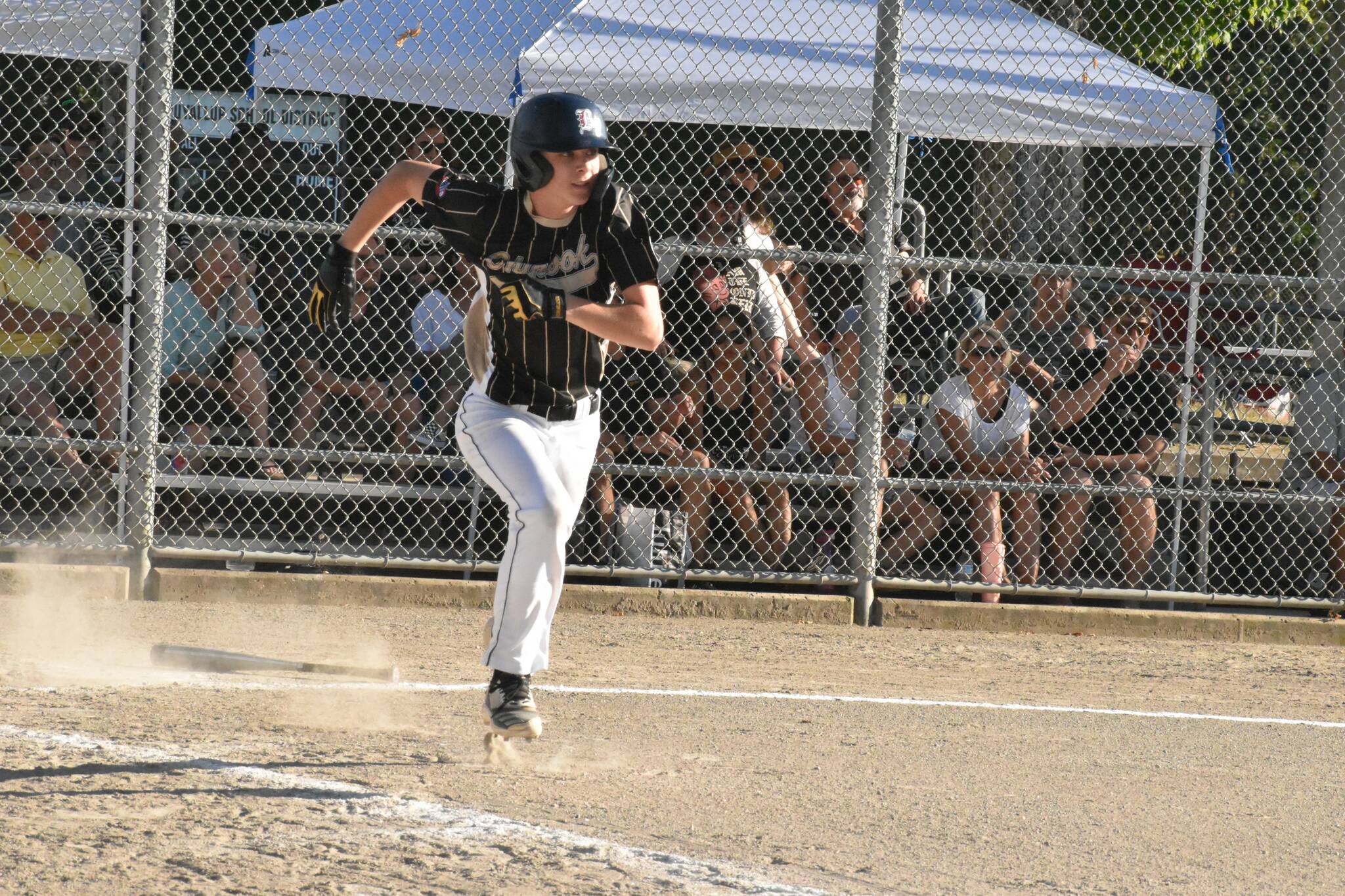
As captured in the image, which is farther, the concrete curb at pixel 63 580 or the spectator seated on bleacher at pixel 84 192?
the spectator seated on bleacher at pixel 84 192

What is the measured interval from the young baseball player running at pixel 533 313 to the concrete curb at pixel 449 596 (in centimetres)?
282

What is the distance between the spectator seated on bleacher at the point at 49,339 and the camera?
750 centimetres

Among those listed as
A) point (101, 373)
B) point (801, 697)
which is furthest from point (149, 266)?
point (801, 697)

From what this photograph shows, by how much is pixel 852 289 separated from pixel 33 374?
13.7ft

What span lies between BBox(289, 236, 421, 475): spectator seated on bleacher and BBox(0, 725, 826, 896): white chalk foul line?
3.75 metres

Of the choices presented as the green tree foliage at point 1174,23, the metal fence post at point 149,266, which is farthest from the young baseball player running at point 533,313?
the green tree foliage at point 1174,23

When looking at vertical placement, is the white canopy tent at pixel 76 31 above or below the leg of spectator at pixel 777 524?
above

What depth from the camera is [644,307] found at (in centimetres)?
430

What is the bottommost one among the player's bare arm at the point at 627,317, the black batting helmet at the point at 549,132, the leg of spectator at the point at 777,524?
the leg of spectator at the point at 777,524

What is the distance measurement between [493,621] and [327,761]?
603 millimetres

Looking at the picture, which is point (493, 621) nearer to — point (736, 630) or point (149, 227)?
point (736, 630)

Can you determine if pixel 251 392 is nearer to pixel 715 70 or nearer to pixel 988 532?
pixel 715 70

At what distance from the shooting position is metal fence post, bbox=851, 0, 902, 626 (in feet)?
24.3

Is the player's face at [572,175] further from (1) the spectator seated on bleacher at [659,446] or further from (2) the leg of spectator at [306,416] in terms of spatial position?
(2) the leg of spectator at [306,416]
